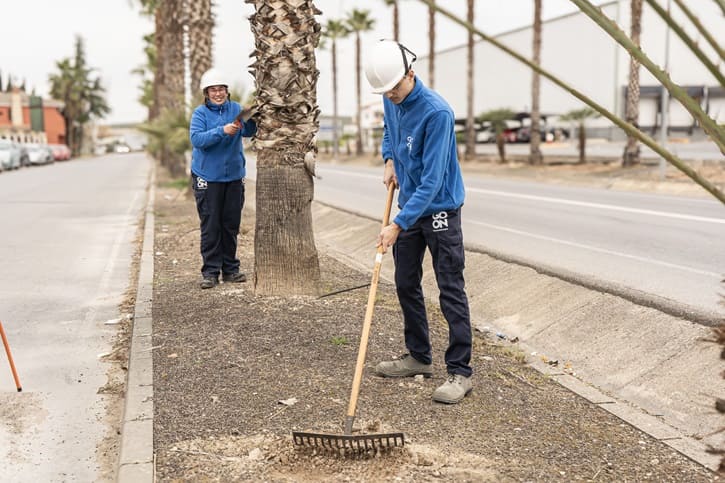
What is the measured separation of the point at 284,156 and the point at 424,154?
8.67ft

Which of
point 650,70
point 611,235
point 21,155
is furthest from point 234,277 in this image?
point 21,155

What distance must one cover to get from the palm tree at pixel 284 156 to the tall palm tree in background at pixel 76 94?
90.6 metres

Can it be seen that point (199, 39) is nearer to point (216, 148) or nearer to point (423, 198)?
point (216, 148)

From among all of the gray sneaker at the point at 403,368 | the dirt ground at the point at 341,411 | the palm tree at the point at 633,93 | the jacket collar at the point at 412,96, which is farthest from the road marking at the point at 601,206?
the jacket collar at the point at 412,96

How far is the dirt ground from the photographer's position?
149 inches

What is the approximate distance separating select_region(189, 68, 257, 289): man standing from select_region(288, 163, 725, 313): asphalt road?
313 centimetres

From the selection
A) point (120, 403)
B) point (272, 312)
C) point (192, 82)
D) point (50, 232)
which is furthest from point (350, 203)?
point (120, 403)

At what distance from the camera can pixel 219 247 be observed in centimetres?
782

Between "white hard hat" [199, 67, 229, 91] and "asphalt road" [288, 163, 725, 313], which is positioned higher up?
"white hard hat" [199, 67, 229, 91]

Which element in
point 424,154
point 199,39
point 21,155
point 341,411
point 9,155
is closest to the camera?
point 341,411

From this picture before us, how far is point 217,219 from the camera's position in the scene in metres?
7.82

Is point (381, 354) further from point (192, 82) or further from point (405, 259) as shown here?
point (192, 82)

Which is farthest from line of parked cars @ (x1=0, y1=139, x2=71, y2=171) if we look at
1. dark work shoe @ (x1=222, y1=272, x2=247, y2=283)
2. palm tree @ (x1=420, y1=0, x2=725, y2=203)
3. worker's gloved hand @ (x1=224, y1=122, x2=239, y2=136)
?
palm tree @ (x1=420, y1=0, x2=725, y2=203)

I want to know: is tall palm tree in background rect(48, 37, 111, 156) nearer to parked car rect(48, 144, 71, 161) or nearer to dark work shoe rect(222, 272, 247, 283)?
parked car rect(48, 144, 71, 161)
